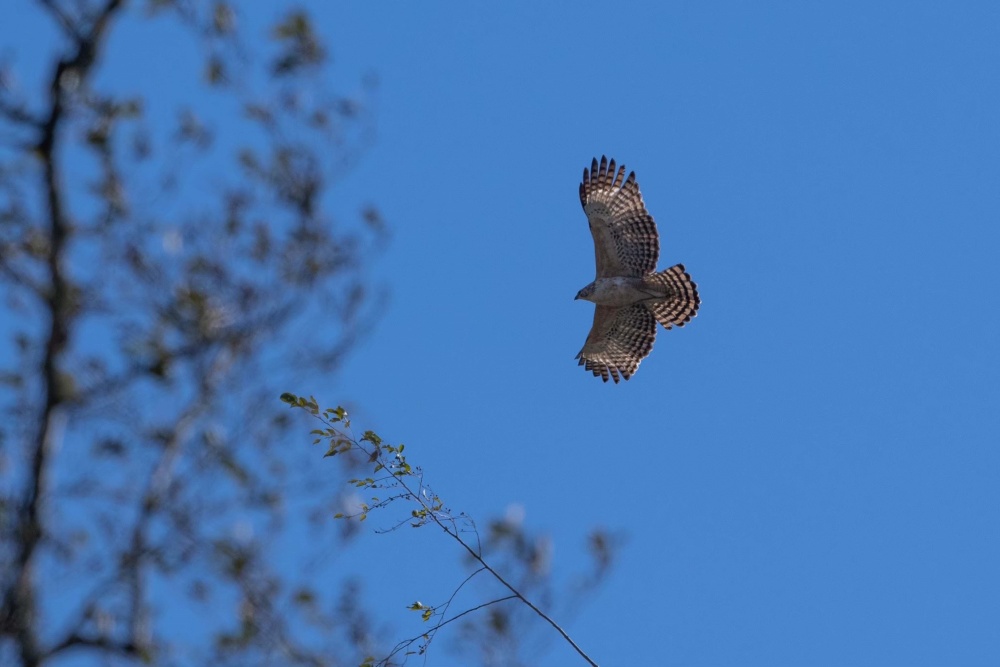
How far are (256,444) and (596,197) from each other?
10.9m

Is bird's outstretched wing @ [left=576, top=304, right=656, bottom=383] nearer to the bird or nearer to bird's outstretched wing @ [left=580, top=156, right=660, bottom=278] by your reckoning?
the bird

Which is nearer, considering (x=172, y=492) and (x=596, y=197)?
(x=172, y=492)

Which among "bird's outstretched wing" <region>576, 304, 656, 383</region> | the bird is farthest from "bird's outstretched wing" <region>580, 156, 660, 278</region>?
"bird's outstretched wing" <region>576, 304, 656, 383</region>

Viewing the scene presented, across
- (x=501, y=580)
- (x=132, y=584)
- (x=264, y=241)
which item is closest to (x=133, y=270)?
(x=264, y=241)

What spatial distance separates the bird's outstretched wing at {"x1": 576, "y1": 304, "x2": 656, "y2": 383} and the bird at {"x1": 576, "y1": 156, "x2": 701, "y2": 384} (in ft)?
0.06

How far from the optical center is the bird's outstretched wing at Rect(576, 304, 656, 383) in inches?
679

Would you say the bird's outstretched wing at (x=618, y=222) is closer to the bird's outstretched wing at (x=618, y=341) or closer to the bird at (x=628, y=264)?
the bird at (x=628, y=264)

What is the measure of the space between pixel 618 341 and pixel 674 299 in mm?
1098

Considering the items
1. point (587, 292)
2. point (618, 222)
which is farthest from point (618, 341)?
point (618, 222)

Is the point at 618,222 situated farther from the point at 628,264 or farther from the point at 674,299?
the point at 674,299

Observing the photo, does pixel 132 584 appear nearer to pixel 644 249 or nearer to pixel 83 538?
pixel 83 538

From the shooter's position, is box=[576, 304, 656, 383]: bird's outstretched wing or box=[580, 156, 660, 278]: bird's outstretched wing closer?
box=[580, 156, 660, 278]: bird's outstretched wing

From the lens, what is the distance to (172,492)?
561cm

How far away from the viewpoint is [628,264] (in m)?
16.8
